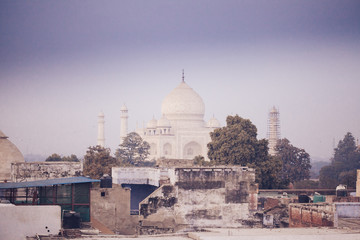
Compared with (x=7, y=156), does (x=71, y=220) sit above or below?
below

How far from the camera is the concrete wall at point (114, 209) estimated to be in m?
15.6

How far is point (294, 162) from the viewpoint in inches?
1837

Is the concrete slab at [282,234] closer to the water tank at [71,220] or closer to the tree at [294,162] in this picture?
the water tank at [71,220]

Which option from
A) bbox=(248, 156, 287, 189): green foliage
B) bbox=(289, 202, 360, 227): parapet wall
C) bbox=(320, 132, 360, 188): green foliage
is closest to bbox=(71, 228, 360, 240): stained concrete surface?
bbox=(289, 202, 360, 227): parapet wall

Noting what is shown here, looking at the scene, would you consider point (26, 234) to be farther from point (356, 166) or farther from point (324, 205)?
point (356, 166)

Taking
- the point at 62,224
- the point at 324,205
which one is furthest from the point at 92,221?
the point at 324,205

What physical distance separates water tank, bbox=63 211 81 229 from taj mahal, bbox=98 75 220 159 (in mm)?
47916

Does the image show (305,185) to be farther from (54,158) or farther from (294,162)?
(54,158)

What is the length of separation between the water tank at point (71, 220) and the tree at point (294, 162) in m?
33.0

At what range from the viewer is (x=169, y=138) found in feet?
206

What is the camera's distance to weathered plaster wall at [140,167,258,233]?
53.1 feet

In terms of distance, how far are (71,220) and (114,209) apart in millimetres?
2423

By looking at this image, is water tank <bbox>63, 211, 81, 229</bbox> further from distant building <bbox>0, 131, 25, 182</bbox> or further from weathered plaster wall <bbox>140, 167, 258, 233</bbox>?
distant building <bbox>0, 131, 25, 182</bbox>

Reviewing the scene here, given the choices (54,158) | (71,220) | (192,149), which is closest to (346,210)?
(71,220)
